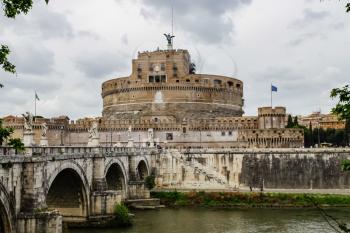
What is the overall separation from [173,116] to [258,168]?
71.8 feet

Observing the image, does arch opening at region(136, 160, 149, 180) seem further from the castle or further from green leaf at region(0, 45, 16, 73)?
green leaf at region(0, 45, 16, 73)

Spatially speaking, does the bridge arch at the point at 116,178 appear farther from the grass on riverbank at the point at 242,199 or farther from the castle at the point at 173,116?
the castle at the point at 173,116

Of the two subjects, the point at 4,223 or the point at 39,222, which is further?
the point at 39,222

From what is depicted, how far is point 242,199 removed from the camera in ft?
134

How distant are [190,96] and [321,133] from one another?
69.7 ft

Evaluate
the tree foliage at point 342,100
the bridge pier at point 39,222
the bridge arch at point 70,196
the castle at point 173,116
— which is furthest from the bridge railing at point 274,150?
the tree foliage at point 342,100

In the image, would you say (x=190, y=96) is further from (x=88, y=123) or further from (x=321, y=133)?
(x=321, y=133)

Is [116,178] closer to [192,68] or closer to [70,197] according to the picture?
[70,197]

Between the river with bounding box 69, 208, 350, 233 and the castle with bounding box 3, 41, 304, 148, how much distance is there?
25196mm

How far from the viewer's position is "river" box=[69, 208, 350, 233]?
28875 mm

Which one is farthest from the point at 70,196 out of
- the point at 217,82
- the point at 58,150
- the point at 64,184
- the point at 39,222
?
the point at 217,82

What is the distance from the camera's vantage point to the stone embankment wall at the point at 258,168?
48750 mm

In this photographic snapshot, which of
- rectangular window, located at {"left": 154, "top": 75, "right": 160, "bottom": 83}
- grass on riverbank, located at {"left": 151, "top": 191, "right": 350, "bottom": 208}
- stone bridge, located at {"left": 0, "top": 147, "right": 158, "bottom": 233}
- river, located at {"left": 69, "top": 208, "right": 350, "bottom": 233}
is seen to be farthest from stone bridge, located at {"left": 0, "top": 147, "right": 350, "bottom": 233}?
rectangular window, located at {"left": 154, "top": 75, "right": 160, "bottom": 83}

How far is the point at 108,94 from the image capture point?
77750mm
